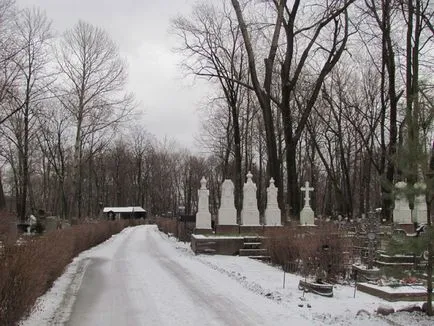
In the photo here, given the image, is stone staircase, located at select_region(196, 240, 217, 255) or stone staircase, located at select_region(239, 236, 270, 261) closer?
stone staircase, located at select_region(239, 236, 270, 261)

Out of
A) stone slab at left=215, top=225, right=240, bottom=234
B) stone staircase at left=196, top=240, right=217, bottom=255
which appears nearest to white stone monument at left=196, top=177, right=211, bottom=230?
stone slab at left=215, top=225, right=240, bottom=234

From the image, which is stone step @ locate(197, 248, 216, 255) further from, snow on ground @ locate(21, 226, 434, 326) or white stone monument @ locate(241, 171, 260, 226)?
snow on ground @ locate(21, 226, 434, 326)

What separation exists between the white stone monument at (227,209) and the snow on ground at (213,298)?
7796 mm

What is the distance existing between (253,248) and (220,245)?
4.19ft

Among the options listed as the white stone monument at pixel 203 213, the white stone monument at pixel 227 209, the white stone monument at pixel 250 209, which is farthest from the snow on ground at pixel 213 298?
the white stone monument at pixel 203 213

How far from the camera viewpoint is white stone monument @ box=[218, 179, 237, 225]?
25094mm

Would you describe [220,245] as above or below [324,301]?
above

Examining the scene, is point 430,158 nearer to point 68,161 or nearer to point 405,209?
point 405,209

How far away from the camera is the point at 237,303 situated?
1045cm

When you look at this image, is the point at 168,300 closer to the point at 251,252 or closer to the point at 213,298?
the point at 213,298

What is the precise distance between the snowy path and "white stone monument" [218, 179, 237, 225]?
8.61 metres

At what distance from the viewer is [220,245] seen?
21719 millimetres

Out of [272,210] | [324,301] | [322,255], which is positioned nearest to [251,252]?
[272,210]

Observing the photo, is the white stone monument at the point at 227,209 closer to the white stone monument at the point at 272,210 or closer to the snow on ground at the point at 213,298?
the white stone monument at the point at 272,210
